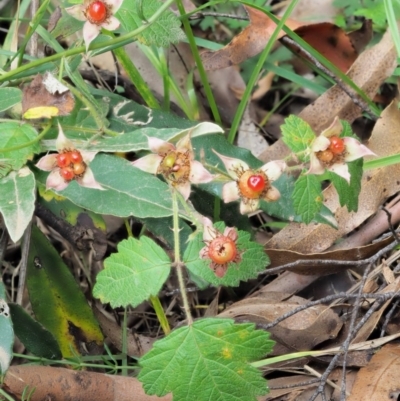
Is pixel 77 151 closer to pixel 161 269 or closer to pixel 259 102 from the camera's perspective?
pixel 161 269

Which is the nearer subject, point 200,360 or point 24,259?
point 200,360

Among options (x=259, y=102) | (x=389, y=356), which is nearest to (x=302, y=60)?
(x=259, y=102)

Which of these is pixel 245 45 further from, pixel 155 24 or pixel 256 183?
pixel 256 183

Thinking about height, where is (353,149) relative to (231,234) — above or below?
above

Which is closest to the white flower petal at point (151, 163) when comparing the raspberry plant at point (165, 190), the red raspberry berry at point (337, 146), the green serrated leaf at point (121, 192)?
the raspberry plant at point (165, 190)

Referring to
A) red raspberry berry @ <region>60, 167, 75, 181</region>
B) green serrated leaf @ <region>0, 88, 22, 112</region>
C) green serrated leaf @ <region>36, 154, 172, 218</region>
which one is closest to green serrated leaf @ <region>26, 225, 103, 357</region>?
green serrated leaf @ <region>36, 154, 172, 218</region>

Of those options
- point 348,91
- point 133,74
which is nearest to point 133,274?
point 133,74

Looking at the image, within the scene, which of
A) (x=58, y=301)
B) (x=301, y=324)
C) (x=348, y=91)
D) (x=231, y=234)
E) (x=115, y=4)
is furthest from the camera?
(x=348, y=91)
